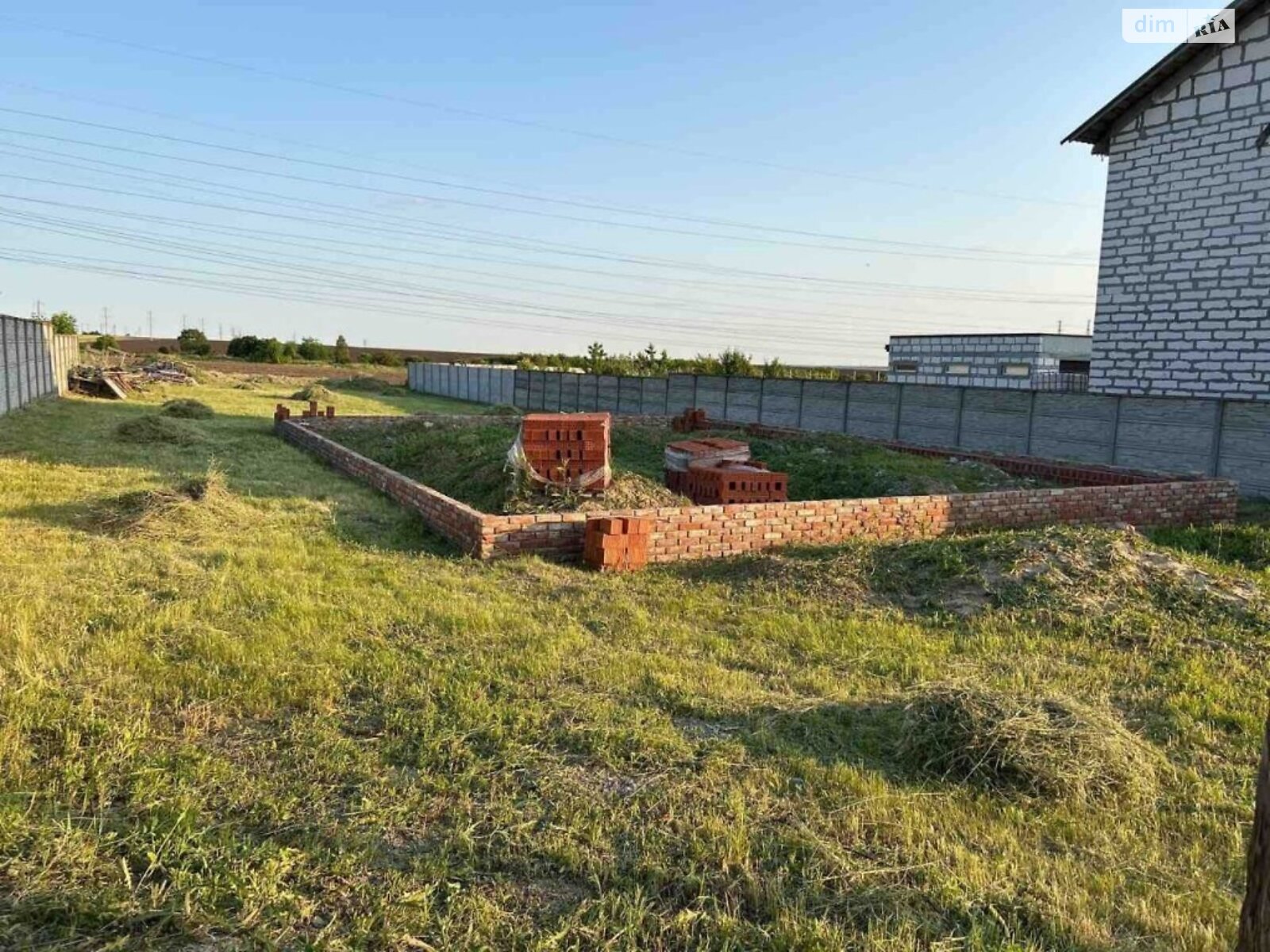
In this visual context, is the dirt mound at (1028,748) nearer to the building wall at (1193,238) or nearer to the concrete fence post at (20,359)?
the building wall at (1193,238)

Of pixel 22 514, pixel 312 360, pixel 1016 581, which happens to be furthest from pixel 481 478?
pixel 312 360

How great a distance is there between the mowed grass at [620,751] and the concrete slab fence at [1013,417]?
6.97 metres

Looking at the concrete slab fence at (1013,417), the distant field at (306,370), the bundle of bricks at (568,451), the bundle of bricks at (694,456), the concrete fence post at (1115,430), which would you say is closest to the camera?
the bundle of bricks at (568,451)

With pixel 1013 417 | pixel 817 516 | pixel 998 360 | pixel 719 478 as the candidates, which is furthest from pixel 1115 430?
pixel 998 360

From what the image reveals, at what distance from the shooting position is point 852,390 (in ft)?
64.3

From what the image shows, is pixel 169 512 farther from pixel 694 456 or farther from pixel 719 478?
pixel 694 456

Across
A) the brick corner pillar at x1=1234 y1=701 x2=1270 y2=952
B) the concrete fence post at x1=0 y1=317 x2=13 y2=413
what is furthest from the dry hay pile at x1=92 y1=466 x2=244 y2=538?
the concrete fence post at x1=0 y1=317 x2=13 y2=413

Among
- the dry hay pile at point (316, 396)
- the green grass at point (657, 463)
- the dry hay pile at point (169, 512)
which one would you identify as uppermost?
the dry hay pile at point (316, 396)

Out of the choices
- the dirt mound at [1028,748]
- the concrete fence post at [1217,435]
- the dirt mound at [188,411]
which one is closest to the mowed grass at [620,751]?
the dirt mound at [1028,748]

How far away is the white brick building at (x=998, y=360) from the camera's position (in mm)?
39812

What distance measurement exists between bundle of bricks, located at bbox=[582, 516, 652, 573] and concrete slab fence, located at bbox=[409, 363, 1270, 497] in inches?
395

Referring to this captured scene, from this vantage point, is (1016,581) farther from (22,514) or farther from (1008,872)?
(22,514)

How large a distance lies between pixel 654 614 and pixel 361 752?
8.87 feet

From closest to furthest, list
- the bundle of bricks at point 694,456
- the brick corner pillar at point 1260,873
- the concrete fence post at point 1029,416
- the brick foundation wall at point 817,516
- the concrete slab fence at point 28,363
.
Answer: the brick corner pillar at point 1260,873 < the brick foundation wall at point 817,516 < the bundle of bricks at point 694,456 < the concrete fence post at point 1029,416 < the concrete slab fence at point 28,363
